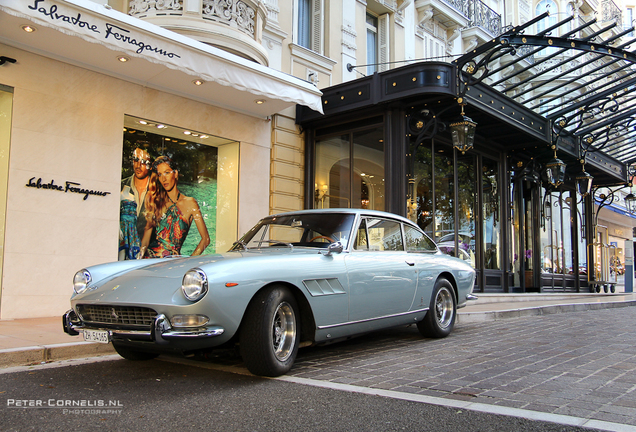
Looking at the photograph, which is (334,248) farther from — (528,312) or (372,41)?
(372,41)

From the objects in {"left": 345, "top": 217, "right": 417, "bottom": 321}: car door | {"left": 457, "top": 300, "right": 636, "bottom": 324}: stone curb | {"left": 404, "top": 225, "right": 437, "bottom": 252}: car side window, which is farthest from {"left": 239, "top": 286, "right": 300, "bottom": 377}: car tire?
{"left": 457, "top": 300, "right": 636, "bottom": 324}: stone curb

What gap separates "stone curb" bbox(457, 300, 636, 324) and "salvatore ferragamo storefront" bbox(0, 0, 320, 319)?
4913 mm

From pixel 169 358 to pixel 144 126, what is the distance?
5.79 meters

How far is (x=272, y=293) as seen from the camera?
13.4ft

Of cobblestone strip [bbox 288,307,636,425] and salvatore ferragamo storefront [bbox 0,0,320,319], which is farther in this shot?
salvatore ferragamo storefront [bbox 0,0,320,319]

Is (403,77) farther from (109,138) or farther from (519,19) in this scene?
(519,19)

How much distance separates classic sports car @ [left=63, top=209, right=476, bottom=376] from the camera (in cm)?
375

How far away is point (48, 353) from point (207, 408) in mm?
2391

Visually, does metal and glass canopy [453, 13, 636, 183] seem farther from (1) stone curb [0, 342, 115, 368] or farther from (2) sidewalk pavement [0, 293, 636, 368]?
(1) stone curb [0, 342, 115, 368]

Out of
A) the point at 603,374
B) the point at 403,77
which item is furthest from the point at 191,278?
the point at 403,77
